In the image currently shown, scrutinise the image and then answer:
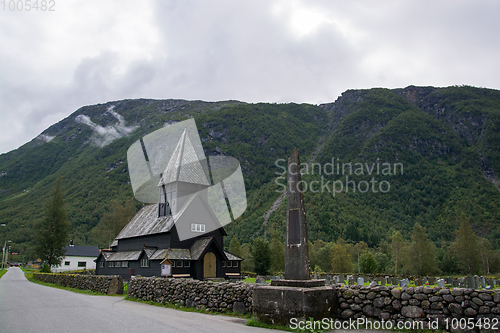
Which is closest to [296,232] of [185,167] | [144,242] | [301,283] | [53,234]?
[301,283]

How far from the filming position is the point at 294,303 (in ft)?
29.8

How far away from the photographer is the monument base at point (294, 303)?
29.3ft

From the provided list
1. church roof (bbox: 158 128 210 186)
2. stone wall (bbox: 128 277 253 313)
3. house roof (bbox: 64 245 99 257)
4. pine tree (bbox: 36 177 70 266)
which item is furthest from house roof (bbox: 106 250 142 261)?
house roof (bbox: 64 245 99 257)

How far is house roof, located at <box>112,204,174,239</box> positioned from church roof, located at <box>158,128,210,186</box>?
15.3ft

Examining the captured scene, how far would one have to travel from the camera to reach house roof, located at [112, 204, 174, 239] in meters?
36.3

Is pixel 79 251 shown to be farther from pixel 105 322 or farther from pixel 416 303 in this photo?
Result: pixel 416 303

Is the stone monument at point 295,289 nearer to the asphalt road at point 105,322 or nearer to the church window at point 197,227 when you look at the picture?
the asphalt road at point 105,322

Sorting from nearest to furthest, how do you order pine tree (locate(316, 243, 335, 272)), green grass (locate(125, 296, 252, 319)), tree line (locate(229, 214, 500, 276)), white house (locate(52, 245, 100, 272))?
green grass (locate(125, 296, 252, 319)) < tree line (locate(229, 214, 500, 276)) < pine tree (locate(316, 243, 335, 272)) < white house (locate(52, 245, 100, 272))

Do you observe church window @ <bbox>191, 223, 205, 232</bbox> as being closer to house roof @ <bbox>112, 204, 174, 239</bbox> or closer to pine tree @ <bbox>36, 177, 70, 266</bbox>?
house roof @ <bbox>112, 204, 174, 239</bbox>

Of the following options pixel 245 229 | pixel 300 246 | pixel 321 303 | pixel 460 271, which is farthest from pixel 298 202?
pixel 245 229

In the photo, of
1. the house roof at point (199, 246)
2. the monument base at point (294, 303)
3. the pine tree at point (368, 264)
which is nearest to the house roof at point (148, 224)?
the house roof at point (199, 246)

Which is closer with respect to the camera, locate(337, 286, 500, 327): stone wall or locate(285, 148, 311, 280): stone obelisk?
locate(337, 286, 500, 327): stone wall

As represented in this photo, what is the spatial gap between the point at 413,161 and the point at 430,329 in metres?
200

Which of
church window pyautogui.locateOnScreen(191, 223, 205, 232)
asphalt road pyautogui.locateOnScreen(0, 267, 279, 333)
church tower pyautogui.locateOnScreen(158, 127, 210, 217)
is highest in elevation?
church tower pyautogui.locateOnScreen(158, 127, 210, 217)
